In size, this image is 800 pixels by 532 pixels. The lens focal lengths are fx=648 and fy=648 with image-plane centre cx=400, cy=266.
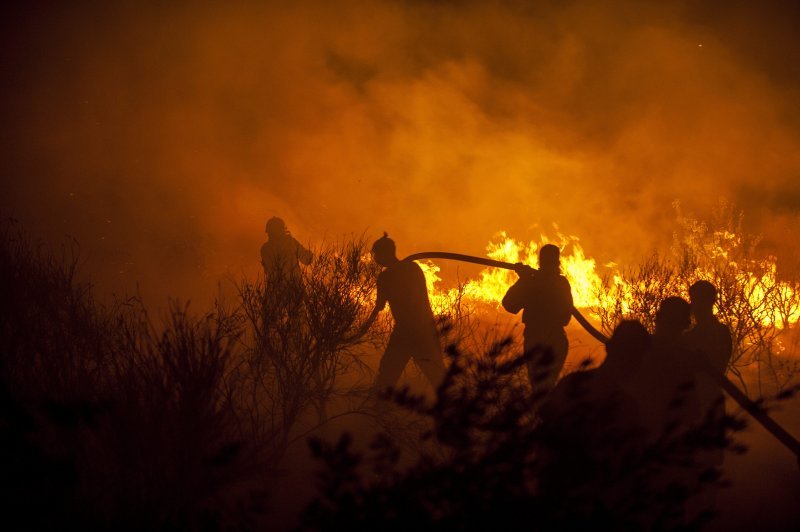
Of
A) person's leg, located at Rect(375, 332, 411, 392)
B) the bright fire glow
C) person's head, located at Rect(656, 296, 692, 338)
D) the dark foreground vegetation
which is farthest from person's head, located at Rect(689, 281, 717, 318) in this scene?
the bright fire glow

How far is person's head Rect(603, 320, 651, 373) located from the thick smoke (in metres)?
15.9

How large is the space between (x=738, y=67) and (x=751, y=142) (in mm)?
2685

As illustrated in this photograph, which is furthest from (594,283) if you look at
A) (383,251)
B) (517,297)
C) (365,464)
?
(365,464)

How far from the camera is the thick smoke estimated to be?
19.2 m

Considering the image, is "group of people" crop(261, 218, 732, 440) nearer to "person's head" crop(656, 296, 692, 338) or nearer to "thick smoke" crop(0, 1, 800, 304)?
"person's head" crop(656, 296, 692, 338)

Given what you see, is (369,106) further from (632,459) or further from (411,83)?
(632,459)

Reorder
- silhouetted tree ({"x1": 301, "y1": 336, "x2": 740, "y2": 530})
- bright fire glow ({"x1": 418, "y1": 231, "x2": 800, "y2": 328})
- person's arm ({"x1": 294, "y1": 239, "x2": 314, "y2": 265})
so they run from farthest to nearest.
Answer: bright fire glow ({"x1": 418, "y1": 231, "x2": 800, "y2": 328}) → person's arm ({"x1": 294, "y1": 239, "x2": 314, "y2": 265}) → silhouetted tree ({"x1": 301, "y1": 336, "x2": 740, "y2": 530})

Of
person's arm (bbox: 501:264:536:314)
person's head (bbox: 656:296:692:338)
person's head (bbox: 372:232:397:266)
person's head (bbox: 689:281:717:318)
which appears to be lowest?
person's head (bbox: 656:296:692:338)

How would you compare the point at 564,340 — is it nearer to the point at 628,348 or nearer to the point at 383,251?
the point at 383,251

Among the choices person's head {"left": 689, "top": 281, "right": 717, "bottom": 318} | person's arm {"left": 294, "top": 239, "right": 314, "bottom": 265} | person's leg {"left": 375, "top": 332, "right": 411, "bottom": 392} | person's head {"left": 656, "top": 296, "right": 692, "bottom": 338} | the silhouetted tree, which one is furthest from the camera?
person's arm {"left": 294, "top": 239, "right": 314, "bottom": 265}

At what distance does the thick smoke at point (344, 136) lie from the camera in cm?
1923

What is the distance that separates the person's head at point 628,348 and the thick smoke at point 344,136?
15931 millimetres

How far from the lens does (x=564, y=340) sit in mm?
6094

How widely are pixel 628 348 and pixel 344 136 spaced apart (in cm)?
1762
